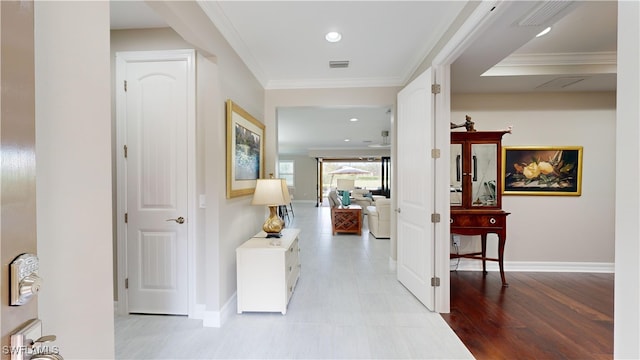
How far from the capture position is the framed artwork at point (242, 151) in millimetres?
2471

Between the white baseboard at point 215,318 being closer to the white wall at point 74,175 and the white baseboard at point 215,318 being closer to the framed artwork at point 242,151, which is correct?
the framed artwork at point 242,151

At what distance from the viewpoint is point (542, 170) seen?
3.61 m

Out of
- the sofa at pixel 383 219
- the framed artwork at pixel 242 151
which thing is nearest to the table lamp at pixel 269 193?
the framed artwork at pixel 242 151

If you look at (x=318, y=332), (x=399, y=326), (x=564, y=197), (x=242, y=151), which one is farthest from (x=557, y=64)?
(x=318, y=332)

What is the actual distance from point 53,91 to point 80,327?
0.74m

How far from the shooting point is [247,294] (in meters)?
2.48

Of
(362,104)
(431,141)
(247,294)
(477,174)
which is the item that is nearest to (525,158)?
(477,174)

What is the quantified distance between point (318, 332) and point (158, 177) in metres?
2.00

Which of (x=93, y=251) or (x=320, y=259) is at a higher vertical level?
(x=93, y=251)

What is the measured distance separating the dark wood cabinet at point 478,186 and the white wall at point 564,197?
0.59m

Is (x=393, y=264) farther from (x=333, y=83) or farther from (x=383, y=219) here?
(x=333, y=83)

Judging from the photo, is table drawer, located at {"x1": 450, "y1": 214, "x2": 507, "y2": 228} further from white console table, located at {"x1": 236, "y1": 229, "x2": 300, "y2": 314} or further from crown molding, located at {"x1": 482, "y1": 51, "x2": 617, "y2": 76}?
white console table, located at {"x1": 236, "y1": 229, "x2": 300, "y2": 314}

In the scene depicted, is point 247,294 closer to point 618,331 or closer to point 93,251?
point 93,251

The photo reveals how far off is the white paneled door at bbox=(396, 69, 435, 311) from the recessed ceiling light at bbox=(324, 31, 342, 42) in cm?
94
